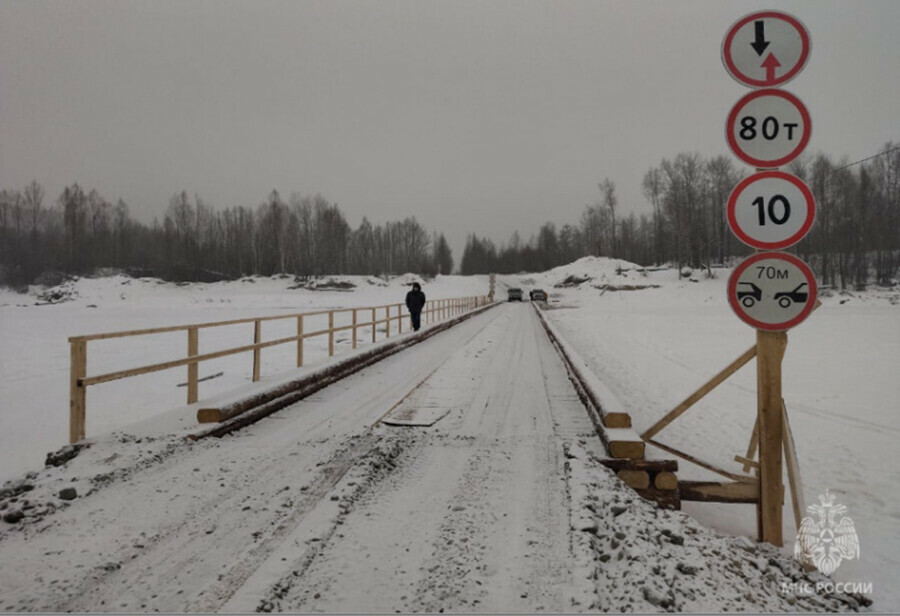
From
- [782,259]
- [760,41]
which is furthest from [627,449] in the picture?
[760,41]

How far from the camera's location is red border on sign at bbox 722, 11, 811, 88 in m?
3.37

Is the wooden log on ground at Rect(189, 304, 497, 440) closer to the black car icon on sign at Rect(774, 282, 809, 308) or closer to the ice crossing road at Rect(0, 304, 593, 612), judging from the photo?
the ice crossing road at Rect(0, 304, 593, 612)

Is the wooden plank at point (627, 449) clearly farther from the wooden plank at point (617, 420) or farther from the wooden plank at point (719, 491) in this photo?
the wooden plank at point (617, 420)

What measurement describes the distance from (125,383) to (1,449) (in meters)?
4.25

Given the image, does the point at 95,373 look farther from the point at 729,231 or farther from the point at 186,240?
the point at 186,240

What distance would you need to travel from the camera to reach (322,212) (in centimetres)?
8931

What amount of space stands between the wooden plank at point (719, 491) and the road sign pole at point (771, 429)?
0.38 ft

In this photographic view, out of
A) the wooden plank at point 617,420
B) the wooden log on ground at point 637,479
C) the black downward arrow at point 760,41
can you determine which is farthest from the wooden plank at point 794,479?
the black downward arrow at point 760,41

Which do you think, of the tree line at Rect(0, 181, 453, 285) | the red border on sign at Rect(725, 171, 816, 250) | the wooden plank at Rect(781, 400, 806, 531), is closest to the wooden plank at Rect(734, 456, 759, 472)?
the wooden plank at Rect(781, 400, 806, 531)

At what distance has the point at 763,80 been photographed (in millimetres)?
3408

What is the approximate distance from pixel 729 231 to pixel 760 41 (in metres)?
47.0

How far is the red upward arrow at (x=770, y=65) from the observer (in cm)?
339

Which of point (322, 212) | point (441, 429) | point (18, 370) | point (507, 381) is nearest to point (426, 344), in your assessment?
point (507, 381)

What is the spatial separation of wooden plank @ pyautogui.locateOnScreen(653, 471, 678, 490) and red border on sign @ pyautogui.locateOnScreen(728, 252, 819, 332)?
1.33m
